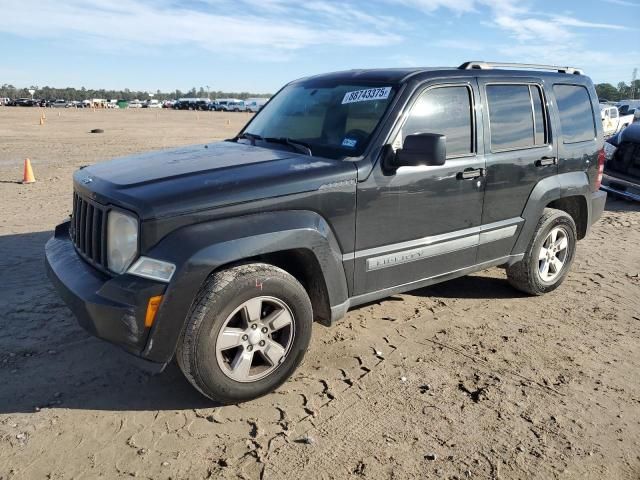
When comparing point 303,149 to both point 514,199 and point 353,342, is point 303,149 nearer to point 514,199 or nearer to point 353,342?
point 353,342

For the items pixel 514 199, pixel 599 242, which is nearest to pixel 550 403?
pixel 514 199

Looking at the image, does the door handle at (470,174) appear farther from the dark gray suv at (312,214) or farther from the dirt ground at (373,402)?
the dirt ground at (373,402)

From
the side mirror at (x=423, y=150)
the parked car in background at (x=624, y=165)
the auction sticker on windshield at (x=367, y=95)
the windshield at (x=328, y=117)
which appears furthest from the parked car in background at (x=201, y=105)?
the side mirror at (x=423, y=150)

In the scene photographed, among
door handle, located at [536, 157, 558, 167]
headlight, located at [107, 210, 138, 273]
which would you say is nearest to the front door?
door handle, located at [536, 157, 558, 167]

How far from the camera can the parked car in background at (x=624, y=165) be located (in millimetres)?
9602

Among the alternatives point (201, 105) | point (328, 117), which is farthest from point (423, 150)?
point (201, 105)

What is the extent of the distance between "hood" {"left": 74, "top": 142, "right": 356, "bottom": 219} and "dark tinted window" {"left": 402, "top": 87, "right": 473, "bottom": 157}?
2.42ft

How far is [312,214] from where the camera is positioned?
3.42 metres

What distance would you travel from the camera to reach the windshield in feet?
12.7

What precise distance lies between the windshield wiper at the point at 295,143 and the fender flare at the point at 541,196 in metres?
2.08

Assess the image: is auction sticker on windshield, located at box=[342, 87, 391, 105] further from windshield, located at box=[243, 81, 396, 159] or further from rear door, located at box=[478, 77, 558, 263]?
rear door, located at box=[478, 77, 558, 263]

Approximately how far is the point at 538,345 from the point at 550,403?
0.89m

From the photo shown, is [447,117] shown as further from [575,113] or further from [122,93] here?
[122,93]

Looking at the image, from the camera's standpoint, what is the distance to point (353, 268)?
12.1 ft
